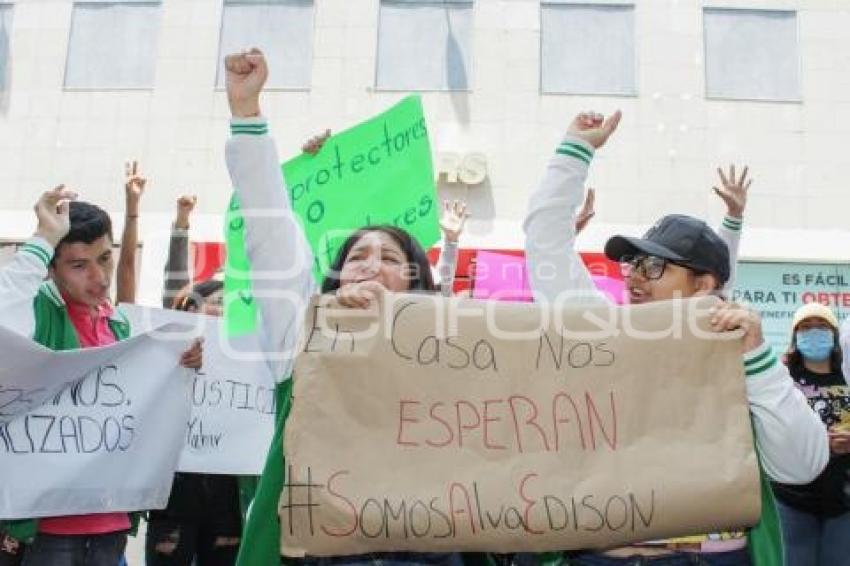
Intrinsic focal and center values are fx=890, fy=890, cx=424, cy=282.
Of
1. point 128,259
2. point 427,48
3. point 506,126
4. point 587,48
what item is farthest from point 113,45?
point 128,259

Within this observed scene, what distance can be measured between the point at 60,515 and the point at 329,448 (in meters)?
1.23

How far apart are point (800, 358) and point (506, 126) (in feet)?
18.2

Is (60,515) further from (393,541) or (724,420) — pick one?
(724,420)

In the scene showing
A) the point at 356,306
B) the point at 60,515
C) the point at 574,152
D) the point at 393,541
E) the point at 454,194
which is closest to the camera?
the point at 393,541

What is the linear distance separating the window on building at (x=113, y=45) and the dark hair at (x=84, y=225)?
731cm

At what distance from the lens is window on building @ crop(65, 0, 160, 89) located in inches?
386

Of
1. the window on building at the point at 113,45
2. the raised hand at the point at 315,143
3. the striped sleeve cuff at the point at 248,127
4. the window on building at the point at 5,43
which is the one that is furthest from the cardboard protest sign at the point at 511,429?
the window on building at the point at 5,43

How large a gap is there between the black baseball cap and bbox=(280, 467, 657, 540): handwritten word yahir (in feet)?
2.41

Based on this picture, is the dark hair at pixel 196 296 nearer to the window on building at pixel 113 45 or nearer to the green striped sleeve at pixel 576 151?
the green striped sleeve at pixel 576 151

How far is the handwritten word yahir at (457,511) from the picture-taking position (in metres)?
1.88

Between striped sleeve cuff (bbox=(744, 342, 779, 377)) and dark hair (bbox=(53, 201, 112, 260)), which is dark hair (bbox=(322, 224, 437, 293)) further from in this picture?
dark hair (bbox=(53, 201, 112, 260))

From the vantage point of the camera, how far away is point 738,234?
3.12 metres

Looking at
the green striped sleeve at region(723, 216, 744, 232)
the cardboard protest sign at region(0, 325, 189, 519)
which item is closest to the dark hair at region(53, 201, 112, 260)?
the cardboard protest sign at region(0, 325, 189, 519)

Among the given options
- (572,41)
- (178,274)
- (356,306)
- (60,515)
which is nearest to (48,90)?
(572,41)
